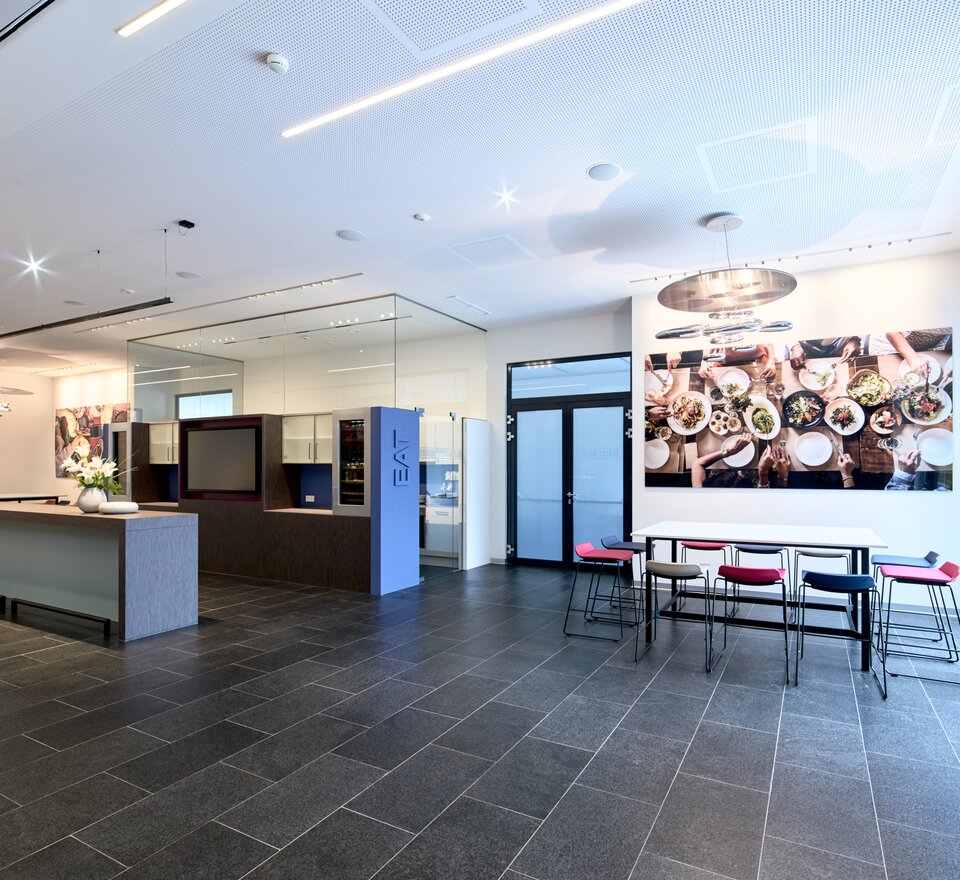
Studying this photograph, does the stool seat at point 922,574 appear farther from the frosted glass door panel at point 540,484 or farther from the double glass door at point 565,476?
the frosted glass door panel at point 540,484

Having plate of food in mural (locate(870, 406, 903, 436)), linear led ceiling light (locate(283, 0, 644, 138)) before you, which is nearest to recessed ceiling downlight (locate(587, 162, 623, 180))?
linear led ceiling light (locate(283, 0, 644, 138))

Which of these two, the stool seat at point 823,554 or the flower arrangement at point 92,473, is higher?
the flower arrangement at point 92,473

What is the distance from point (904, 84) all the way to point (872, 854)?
3652 mm

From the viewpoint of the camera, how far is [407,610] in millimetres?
5992

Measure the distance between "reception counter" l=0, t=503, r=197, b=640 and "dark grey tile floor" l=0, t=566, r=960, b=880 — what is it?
1.17ft

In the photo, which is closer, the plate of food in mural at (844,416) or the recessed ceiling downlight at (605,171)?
the recessed ceiling downlight at (605,171)

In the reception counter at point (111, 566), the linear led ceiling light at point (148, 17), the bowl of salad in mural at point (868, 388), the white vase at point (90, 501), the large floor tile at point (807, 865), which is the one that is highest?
the linear led ceiling light at point (148, 17)

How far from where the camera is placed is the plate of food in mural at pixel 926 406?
5.76m

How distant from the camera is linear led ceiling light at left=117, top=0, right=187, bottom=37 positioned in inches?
106

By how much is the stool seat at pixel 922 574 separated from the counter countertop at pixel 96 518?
555cm

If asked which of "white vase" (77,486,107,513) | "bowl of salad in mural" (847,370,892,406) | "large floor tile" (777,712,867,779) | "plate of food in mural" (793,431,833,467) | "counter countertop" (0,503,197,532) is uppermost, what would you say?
"bowl of salad in mural" (847,370,892,406)

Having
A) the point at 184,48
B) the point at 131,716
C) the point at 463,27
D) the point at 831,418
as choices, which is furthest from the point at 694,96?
the point at 131,716

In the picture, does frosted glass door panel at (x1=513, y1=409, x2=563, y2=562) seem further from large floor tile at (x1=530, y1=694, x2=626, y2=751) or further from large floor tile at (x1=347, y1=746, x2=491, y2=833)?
large floor tile at (x1=347, y1=746, x2=491, y2=833)

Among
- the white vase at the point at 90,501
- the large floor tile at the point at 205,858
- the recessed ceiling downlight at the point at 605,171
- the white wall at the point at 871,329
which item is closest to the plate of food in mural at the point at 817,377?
the white wall at the point at 871,329
